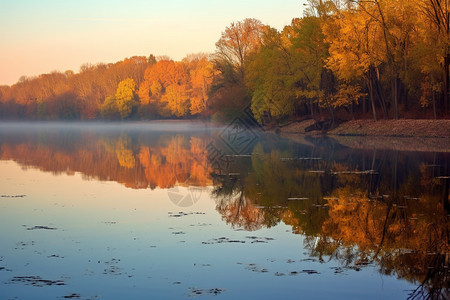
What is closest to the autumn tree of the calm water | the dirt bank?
the dirt bank

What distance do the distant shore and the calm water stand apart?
1384 cm

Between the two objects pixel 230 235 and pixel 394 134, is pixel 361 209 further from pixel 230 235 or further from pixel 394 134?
pixel 394 134

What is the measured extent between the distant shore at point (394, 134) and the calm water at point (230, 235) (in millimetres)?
13837

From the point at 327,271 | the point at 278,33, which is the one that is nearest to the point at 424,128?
the point at 278,33

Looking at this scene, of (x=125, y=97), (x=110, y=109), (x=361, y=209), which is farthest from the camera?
(x=110, y=109)

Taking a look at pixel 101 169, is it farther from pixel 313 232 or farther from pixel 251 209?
pixel 313 232

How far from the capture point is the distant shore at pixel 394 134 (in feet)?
120

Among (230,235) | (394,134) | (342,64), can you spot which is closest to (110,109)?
(342,64)

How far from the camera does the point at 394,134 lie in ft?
155

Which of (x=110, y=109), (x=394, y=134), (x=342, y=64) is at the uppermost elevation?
(x=342, y=64)

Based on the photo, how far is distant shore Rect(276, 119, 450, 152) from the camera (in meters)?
36.7

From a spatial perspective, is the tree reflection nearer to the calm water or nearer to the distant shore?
the calm water

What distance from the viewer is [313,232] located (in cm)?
1187

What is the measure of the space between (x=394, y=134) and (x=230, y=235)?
3819 centimetres
